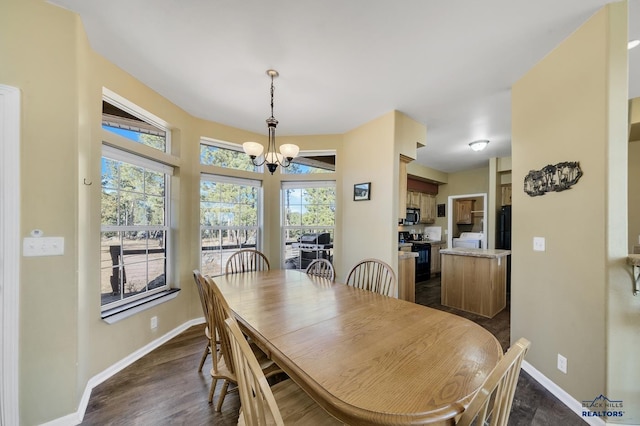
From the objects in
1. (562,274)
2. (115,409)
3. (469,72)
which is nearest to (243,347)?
(115,409)

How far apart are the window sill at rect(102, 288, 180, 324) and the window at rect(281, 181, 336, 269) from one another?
162cm

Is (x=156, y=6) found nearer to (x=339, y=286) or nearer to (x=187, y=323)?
(x=339, y=286)

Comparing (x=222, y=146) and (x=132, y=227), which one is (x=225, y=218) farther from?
(x=132, y=227)

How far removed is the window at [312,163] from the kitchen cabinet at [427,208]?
3.34 meters

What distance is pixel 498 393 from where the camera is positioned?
681mm

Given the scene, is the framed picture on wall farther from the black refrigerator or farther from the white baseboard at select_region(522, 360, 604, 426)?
the black refrigerator

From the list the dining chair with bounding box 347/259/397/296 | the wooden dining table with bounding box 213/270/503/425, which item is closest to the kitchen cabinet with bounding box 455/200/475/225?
the dining chair with bounding box 347/259/397/296

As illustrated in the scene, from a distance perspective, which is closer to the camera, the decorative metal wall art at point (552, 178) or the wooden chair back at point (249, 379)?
the wooden chair back at point (249, 379)

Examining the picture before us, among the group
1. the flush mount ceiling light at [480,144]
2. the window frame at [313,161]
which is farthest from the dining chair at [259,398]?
the flush mount ceiling light at [480,144]

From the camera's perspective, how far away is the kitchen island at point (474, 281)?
3.29m

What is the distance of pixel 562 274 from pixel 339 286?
5.49ft

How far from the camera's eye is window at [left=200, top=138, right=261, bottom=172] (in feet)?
10.8

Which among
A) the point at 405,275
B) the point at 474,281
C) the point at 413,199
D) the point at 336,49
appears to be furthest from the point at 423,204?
the point at 336,49

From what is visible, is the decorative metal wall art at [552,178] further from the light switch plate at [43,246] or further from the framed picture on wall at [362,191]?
the light switch plate at [43,246]
